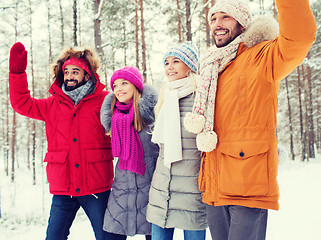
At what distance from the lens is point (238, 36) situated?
1.87 metres

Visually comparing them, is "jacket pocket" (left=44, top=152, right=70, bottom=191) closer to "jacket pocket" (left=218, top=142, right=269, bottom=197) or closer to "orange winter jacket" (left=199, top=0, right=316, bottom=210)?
"orange winter jacket" (left=199, top=0, right=316, bottom=210)

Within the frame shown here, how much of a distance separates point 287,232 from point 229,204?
10.1 feet

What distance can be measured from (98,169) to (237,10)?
6.83ft

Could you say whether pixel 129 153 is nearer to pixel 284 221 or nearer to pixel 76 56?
pixel 76 56

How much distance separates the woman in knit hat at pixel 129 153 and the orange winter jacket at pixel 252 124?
982 millimetres

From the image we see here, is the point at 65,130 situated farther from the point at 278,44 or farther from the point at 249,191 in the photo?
the point at 278,44

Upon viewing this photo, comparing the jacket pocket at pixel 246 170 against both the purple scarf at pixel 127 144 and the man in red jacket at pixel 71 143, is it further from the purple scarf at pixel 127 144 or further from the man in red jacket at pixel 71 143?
the man in red jacket at pixel 71 143

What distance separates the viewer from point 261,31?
5.70 ft

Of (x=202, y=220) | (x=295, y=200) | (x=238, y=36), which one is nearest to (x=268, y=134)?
(x=238, y=36)

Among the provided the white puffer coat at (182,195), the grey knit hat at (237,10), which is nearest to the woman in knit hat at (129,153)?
the white puffer coat at (182,195)

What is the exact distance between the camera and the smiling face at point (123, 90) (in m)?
2.78

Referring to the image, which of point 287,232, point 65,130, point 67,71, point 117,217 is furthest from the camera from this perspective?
point 287,232

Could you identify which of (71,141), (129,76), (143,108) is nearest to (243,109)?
(143,108)

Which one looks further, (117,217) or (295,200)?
(295,200)
